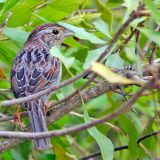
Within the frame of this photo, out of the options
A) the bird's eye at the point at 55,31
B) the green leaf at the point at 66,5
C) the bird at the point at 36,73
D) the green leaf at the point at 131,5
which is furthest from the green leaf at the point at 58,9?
the green leaf at the point at 131,5

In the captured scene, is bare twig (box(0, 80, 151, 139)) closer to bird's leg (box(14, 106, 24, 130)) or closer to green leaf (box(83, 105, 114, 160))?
green leaf (box(83, 105, 114, 160))

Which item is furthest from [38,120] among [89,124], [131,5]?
[89,124]

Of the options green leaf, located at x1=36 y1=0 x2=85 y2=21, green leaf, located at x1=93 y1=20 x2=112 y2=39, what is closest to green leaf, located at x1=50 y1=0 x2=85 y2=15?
green leaf, located at x1=36 y1=0 x2=85 y2=21

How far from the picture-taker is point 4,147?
12.4 ft

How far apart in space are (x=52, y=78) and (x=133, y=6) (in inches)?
66.7

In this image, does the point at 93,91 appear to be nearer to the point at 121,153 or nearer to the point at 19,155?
the point at 121,153

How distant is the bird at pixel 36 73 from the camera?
4164mm

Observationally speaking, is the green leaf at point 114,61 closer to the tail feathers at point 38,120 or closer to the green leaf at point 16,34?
the tail feathers at point 38,120

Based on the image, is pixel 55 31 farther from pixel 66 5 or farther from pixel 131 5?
pixel 131 5

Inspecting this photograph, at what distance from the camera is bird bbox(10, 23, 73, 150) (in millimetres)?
4164

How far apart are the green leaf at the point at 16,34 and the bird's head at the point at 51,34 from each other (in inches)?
22.9

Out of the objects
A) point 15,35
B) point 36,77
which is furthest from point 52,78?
point 15,35

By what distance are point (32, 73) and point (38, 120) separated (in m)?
0.74

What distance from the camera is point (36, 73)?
15.4 ft
